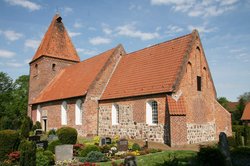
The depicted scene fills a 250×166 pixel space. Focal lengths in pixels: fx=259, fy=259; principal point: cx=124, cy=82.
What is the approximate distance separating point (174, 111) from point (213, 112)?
5957 millimetres

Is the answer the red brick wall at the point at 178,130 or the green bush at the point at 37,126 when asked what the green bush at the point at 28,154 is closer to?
the red brick wall at the point at 178,130

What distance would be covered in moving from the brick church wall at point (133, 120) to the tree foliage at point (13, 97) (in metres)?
27.6

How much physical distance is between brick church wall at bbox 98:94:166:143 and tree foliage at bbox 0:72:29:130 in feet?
90.5

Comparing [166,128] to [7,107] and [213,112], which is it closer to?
[213,112]

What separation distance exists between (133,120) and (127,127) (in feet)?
3.02

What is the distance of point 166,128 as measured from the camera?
682 inches

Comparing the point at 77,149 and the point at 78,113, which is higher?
the point at 78,113

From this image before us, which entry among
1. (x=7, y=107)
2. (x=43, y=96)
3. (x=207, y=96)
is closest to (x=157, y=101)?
(x=207, y=96)

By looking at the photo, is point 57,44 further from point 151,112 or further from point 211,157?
point 211,157

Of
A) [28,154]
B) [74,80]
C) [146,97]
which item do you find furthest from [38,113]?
[28,154]

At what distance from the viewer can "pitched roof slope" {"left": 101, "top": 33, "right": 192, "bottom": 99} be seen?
61.9ft

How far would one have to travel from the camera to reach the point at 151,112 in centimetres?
1895

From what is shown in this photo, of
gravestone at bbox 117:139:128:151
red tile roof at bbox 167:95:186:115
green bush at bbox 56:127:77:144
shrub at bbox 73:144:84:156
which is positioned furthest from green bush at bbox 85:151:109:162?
red tile roof at bbox 167:95:186:115

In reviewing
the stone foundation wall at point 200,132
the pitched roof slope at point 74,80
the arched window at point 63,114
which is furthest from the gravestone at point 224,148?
the arched window at point 63,114
